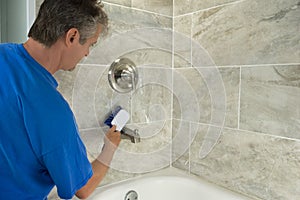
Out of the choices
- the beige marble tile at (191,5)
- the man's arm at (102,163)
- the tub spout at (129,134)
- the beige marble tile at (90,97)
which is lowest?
the man's arm at (102,163)

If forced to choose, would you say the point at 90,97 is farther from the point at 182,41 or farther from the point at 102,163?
the point at 182,41

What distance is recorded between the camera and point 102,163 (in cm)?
92

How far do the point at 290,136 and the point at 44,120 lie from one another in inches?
34.6

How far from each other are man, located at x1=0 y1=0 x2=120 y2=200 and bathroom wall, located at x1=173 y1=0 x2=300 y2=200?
0.66 metres

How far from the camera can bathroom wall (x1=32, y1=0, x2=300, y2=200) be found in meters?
0.98

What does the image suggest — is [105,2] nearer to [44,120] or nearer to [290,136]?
[44,120]

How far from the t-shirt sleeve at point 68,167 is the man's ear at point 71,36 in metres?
0.27

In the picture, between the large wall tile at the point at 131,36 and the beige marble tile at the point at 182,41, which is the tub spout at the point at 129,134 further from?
the beige marble tile at the point at 182,41

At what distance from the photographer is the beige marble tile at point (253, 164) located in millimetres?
965

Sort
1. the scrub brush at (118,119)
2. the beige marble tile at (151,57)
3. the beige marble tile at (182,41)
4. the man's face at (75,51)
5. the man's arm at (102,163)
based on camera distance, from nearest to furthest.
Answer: the man's face at (75,51)
the man's arm at (102,163)
the scrub brush at (118,119)
the beige marble tile at (151,57)
the beige marble tile at (182,41)

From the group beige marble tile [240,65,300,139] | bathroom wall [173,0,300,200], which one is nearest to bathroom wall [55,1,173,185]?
bathroom wall [173,0,300,200]

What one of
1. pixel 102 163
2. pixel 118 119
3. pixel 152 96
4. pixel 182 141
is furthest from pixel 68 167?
pixel 182 141

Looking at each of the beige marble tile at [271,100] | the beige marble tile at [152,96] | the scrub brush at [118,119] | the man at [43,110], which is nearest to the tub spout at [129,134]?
the scrub brush at [118,119]

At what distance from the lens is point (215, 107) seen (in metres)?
1.21
